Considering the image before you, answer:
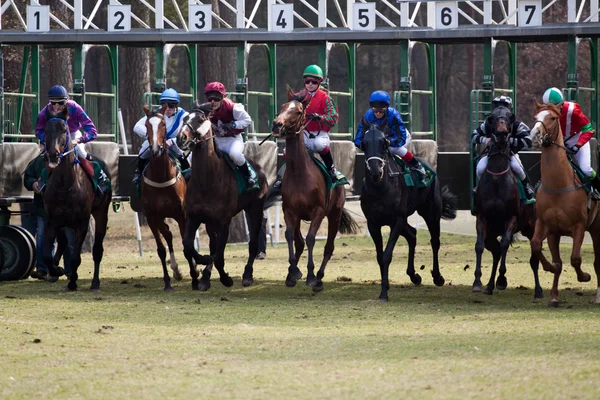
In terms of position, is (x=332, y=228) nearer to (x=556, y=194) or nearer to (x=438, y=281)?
(x=438, y=281)

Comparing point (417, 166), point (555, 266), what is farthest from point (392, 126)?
point (555, 266)

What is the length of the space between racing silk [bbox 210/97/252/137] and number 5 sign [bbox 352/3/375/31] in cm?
397

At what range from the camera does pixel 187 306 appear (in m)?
10.1

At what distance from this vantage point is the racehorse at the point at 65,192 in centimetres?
1098

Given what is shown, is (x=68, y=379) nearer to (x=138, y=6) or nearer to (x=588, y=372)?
(x=588, y=372)

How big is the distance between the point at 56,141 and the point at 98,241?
1.27 meters

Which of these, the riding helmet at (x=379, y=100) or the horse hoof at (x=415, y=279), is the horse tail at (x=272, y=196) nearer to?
the riding helmet at (x=379, y=100)

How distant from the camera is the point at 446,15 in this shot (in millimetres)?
15125

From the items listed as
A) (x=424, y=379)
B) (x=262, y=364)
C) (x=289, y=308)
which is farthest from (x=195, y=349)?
(x=289, y=308)

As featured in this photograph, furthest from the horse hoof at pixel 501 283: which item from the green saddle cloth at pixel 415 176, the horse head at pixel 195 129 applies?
the horse head at pixel 195 129

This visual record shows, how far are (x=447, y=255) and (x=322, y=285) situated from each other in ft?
17.0

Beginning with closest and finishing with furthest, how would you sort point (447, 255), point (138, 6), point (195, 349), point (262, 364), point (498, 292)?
→ point (262, 364)
point (195, 349)
point (498, 292)
point (447, 255)
point (138, 6)

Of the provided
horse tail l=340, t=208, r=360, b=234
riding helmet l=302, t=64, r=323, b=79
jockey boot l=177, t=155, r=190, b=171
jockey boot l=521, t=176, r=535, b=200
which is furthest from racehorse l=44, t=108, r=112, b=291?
jockey boot l=521, t=176, r=535, b=200

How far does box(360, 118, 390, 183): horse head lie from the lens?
1045 centimetres
